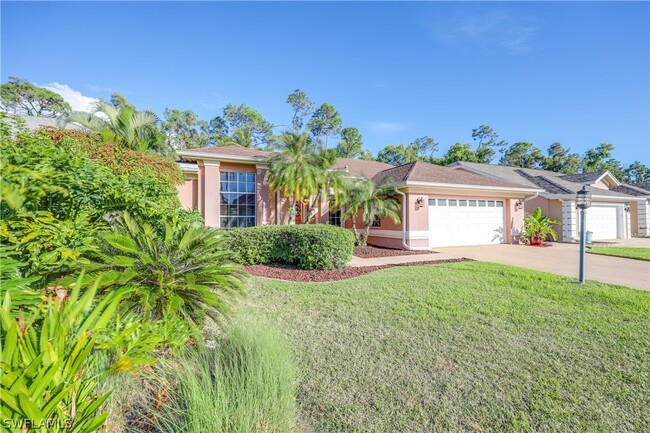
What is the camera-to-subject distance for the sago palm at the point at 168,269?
3.17m

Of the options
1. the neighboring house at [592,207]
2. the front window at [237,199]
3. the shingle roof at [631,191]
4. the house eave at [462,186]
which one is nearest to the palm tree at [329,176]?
the house eave at [462,186]

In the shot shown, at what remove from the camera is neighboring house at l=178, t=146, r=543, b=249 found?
12984 millimetres

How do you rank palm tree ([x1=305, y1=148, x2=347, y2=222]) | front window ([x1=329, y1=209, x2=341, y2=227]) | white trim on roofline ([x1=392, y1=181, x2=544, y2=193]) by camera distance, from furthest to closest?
1. front window ([x1=329, y1=209, x2=341, y2=227])
2. white trim on roofline ([x1=392, y1=181, x2=544, y2=193])
3. palm tree ([x1=305, y1=148, x2=347, y2=222])

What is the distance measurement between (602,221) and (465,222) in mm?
12671

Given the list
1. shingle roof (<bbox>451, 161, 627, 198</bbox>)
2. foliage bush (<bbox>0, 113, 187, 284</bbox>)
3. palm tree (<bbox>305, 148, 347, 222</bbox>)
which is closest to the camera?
foliage bush (<bbox>0, 113, 187, 284</bbox>)

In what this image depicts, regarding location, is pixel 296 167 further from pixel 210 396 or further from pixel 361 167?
pixel 210 396

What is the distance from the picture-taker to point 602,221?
63.6 ft

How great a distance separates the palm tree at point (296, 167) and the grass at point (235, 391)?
9.74 m

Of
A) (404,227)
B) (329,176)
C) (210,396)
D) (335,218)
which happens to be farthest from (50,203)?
(335,218)

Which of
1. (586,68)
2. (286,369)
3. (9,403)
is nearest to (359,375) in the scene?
(286,369)

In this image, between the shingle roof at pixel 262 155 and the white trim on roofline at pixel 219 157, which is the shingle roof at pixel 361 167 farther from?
the white trim on roofline at pixel 219 157

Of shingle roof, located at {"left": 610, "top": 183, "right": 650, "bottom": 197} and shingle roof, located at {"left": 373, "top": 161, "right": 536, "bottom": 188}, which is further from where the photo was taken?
shingle roof, located at {"left": 610, "top": 183, "right": 650, "bottom": 197}

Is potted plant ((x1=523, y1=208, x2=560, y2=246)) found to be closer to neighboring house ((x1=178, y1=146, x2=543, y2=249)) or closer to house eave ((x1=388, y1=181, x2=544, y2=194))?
neighboring house ((x1=178, y1=146, x2=543, y2=249))

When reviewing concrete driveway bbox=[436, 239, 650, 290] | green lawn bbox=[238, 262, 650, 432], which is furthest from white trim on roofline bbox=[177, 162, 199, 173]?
concrete driveway bbox=[436, 239, 650, 290]
